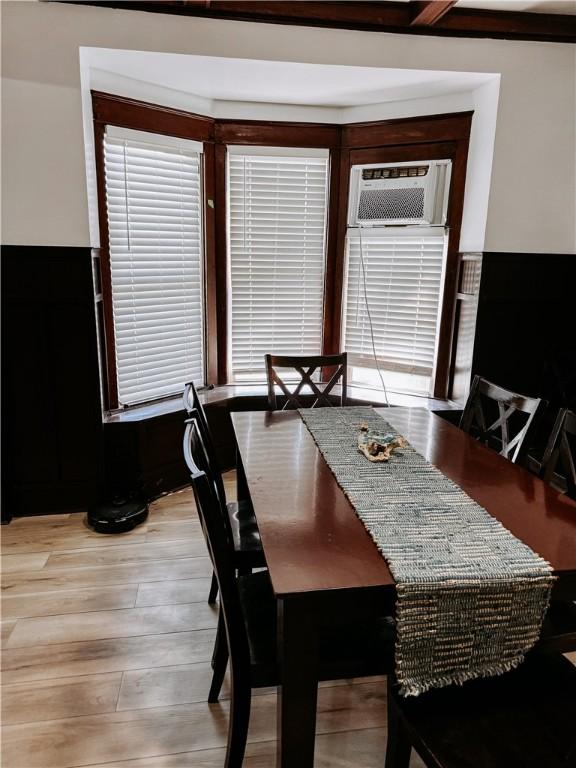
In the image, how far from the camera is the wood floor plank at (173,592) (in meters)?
2.29

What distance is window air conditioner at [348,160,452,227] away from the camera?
328cm

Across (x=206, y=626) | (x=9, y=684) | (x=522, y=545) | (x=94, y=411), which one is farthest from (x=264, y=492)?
(x=94, y=411)

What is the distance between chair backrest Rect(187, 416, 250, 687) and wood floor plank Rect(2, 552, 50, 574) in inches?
61.0

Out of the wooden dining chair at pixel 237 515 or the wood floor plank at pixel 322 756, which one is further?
the wooden dining chair at pixel 237 515

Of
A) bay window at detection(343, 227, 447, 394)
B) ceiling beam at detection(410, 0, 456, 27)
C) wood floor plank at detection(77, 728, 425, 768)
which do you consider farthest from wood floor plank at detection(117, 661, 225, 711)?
ceiling beam at detection(410, 0, 456, 27)

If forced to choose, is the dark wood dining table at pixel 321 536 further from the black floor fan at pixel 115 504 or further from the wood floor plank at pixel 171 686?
the black floor fan at pixel 115 504

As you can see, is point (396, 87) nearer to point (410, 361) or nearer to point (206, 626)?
point (410, 361)

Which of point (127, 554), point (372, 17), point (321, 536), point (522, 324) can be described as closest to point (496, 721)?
point (321, 536)

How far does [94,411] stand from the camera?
2.91 meters

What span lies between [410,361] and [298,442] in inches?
70.0

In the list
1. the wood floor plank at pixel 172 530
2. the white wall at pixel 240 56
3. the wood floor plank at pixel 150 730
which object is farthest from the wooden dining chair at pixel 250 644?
the white wall at pixel 240 56

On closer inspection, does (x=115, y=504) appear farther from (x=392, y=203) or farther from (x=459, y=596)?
(x=392, y=203)

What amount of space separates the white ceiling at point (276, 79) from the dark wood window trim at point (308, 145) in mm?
143

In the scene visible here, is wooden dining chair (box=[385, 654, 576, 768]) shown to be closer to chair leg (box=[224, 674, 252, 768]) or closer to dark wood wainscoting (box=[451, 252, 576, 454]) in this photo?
chair leg (box=[224, 674, 252, 768])
